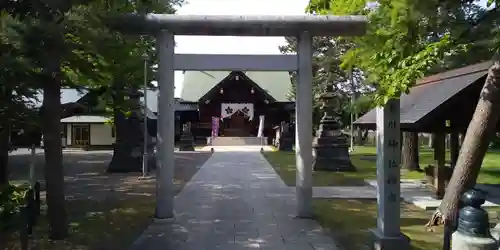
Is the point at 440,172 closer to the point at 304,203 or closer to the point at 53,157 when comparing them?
the point at 304,203

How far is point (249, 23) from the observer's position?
10109mm

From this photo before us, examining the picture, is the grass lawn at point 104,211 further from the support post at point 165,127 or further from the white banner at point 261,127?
the white banner at point 261,127

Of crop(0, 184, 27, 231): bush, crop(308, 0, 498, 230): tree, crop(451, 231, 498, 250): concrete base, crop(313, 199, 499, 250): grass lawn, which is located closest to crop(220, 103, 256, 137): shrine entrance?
crop(313, 199, 499, 250): grass lawn

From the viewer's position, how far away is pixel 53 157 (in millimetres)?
8484

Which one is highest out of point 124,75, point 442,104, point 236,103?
point 236,103

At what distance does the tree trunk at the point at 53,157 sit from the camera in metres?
8.36

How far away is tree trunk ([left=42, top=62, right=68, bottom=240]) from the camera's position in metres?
8.36

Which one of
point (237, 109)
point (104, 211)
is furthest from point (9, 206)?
point (237, 109)

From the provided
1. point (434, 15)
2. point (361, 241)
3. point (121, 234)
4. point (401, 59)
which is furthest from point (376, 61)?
point (121, 234)

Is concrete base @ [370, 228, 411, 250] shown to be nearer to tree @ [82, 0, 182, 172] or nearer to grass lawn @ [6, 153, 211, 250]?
grass lawn @ [6, 153, 211, 250]

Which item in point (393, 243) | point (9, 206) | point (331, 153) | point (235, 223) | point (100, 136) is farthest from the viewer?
point (100, 136)

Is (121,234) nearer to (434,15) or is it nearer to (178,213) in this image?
(178,213)

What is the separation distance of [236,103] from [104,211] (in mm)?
32542

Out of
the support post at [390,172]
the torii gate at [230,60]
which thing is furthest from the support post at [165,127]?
the support post at [390,172]
